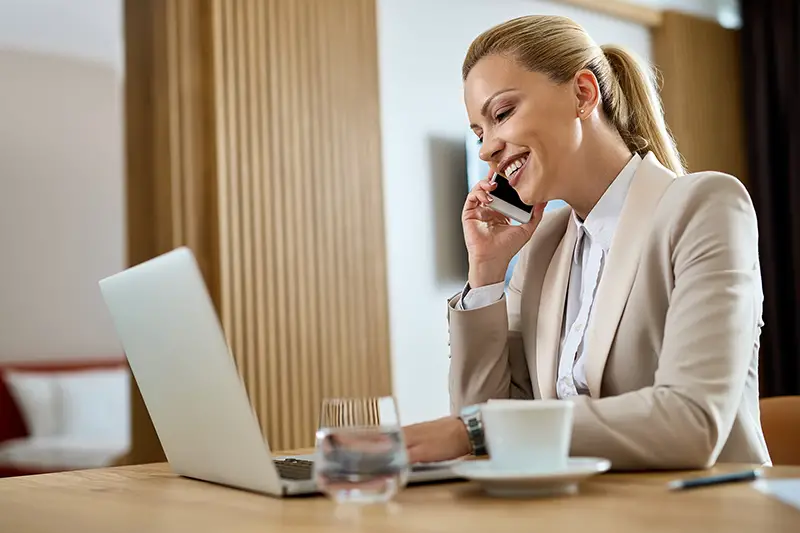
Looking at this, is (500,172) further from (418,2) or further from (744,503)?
(418,2)

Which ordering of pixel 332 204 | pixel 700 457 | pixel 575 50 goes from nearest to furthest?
pixel 700 457, pixel 575 50, pixel 332 204

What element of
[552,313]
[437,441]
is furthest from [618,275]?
[437,441]

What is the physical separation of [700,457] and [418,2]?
3.33 meters

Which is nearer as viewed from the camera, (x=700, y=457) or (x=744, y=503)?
(x=744, y=503)

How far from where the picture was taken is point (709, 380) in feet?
4.09

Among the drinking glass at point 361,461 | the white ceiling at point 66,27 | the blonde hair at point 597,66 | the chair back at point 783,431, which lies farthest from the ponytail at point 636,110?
the white ceiling at point 66,27

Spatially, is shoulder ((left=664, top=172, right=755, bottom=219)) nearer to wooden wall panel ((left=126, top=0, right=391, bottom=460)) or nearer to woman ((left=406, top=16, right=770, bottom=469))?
woman ((left=406, top=16, right=770, bottom=469))

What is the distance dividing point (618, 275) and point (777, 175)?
13.2 ft

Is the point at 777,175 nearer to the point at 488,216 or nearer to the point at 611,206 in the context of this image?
the point at 488,216

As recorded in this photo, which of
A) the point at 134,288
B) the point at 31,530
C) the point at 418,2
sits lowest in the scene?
the point at 31,530

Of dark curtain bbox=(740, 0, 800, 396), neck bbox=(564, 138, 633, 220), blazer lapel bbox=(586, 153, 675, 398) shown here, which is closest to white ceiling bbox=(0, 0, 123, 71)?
dark curtain bbox=(740, 0, 800, 396)

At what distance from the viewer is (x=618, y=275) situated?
151 cm

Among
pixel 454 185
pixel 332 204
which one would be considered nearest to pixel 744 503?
pixel 332 204

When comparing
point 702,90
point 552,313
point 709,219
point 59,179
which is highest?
point 702,90
